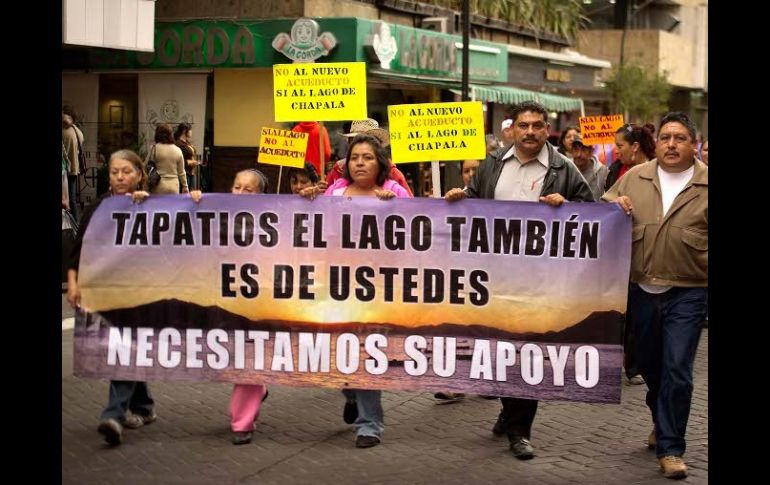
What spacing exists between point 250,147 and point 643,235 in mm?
14923

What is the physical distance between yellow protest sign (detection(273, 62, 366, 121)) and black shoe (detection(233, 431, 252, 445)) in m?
3.77

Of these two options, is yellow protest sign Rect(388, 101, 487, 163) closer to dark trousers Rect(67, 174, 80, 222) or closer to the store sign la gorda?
dark trousers Rect(67, 174, 80, 222)

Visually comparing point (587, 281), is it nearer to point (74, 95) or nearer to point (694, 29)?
point (74, 95)

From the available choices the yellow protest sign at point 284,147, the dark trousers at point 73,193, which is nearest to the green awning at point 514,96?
the dark trousers at point 73,193

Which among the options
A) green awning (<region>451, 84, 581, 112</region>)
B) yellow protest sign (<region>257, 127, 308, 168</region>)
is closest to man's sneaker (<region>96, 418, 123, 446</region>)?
yellow protest sign (<region>257, 127, 308, 168</region>)

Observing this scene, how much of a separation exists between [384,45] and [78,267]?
1477 cm

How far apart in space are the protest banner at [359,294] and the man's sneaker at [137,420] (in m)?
0.60

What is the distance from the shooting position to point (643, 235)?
696 centimetres

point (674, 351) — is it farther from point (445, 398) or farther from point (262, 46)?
point (262, 46)

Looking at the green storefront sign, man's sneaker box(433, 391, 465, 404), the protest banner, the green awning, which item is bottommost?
man's sneaker box(433, 391, 465, 404)

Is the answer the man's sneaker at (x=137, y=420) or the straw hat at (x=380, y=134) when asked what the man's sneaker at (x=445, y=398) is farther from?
the man's sneaker at (x=137, y=420)

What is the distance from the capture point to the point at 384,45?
21.4 m

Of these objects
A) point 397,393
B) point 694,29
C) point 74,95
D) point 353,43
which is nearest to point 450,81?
point 353,43

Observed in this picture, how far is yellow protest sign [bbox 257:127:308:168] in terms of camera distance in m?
12.0
